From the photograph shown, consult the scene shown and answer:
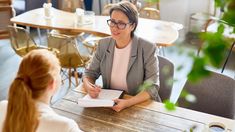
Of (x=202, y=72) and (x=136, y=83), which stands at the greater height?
(x=202, y=72)

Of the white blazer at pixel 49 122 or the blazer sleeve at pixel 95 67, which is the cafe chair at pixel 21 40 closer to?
the blazer sleeve at pixel 95 67

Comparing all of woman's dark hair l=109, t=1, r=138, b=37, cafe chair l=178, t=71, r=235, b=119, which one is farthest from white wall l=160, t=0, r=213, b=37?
cafe chair l=178, t=71, r=235, b=119

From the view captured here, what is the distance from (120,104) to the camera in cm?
182

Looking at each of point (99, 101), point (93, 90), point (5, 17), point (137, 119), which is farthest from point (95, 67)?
point (5, 17)

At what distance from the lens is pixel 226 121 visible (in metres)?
1.71

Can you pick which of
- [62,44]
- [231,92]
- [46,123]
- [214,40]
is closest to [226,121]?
[231,92]

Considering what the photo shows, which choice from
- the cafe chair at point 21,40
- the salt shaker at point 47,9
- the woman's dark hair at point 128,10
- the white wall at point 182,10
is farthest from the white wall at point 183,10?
the woman's dark hair at point 128,10

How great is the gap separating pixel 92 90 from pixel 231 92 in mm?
845

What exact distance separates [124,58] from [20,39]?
5.37 feet

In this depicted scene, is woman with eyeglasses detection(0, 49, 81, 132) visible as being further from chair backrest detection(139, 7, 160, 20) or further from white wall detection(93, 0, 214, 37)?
white wall detection(93, 0, 214, 37)

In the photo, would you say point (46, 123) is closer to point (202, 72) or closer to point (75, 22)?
point (202, 72)

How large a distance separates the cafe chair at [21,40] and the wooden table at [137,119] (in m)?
1.69

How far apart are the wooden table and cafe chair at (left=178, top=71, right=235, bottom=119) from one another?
0.29 m

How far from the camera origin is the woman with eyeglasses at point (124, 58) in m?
2.16
